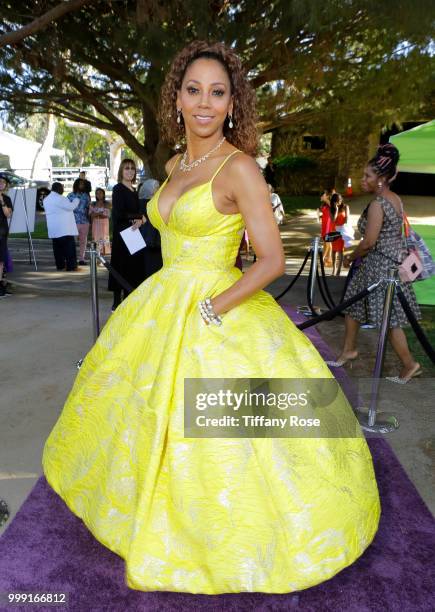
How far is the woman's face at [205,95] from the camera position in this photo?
224cm

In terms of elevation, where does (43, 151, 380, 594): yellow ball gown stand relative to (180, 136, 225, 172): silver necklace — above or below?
below

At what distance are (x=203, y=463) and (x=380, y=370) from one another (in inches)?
84.6

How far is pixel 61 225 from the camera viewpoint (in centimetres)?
954

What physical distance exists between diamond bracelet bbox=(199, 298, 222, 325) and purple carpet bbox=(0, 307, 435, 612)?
3.62ft

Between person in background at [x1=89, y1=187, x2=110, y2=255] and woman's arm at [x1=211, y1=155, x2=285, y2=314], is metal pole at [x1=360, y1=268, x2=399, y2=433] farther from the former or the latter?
person in background at [x1=89, y1=187, x2=110, y2=255]

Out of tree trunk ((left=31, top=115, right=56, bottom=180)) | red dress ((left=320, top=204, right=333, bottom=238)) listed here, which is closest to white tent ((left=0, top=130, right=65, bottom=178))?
tree trunk ((left=31, top=115, right=56, bottom=180))

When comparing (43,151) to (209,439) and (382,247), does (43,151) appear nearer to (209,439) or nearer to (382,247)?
(382,247)

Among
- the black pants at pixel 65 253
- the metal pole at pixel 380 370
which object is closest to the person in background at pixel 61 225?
the black pants at pixel 65 253

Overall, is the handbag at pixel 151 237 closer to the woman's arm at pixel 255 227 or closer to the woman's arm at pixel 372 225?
the woman's arm at pixel 372 225

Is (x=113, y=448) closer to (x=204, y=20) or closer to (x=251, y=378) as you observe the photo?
(x=251, y=378)

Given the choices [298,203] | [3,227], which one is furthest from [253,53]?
[298,203]

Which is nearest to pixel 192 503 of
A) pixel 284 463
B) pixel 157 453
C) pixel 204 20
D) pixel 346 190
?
pixel 157 453

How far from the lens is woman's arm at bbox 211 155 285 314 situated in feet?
6.95

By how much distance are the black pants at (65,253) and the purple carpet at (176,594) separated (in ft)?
24.3
